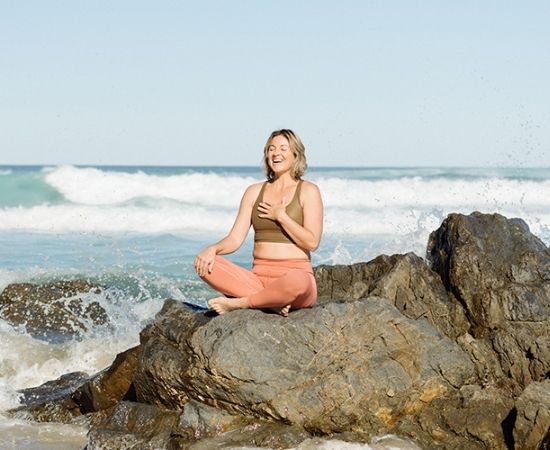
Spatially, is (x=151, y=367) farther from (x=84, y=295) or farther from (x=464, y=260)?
(x=84, y=295)

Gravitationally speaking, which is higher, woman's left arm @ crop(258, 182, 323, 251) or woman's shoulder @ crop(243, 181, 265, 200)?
woman's shoulder @ crop(243, 181, 265, 200)

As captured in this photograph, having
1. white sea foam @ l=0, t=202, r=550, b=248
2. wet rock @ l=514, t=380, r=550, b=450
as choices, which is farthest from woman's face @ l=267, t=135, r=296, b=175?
white sea foam @ l=0, t=202, r=550, b=248

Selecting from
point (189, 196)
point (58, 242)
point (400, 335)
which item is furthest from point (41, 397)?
point (189, 196)

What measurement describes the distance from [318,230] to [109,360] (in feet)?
14.8

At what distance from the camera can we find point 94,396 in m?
8.17

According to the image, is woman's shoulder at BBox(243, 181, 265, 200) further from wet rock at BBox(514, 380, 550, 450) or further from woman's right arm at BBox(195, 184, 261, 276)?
wet rock at BBox(514, 380, 550, 450)

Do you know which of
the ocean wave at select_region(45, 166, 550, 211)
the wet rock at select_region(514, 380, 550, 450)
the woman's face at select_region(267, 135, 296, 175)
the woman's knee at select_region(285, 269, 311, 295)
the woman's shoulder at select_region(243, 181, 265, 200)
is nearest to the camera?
the wet rock at select_region(514, 380, 550, 450)

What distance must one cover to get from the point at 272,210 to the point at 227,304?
0.79 meters

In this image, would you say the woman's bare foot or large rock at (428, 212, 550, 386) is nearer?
the woman's bare foot

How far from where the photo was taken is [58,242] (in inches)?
1049

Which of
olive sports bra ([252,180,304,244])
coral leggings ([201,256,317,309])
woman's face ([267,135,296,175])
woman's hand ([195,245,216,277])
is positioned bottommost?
coral leggings ([201,256,317,309])

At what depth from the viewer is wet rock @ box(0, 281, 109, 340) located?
1258cm

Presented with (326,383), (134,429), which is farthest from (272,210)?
(134,429)

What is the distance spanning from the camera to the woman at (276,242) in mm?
7105
